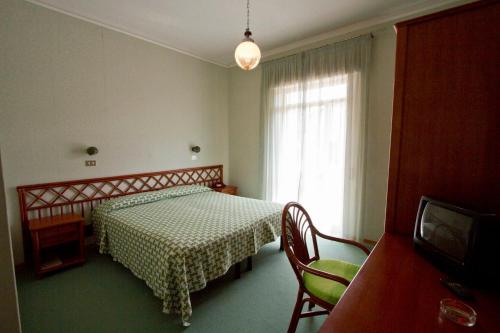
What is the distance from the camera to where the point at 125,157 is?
135 inches

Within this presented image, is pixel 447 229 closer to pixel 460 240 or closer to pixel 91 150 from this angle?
pixel 460 240

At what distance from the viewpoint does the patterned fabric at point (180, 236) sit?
1836mm

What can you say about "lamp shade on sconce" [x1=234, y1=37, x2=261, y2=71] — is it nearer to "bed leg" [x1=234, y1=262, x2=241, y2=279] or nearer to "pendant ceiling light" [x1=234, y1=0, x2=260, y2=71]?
"pendant ceiling light" [x1=234, y1=0, x2=260, y2=71]

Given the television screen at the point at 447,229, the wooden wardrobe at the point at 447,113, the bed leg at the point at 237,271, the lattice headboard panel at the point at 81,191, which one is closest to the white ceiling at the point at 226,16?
the wooden wardrobe at the point at 447,113

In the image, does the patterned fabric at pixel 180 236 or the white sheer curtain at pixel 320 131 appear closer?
the patterned fabric at pixel 180 236

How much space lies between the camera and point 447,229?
1.12 m

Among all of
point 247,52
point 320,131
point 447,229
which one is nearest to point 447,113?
point 447,229

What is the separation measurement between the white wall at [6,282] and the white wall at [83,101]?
2245 millimetres

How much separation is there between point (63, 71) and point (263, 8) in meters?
2.66

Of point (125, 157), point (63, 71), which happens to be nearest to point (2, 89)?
point (63, 71)

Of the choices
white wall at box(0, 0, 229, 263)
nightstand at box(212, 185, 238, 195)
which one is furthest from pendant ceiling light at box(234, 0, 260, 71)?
nightstand at box(212, 185, 238, 195)

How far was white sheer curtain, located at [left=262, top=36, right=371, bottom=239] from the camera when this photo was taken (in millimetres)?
3213

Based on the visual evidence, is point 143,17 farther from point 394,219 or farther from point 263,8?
point 394,219

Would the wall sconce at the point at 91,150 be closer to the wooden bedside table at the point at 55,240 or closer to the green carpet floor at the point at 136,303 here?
the wooden bedside table at the point at 55,240
